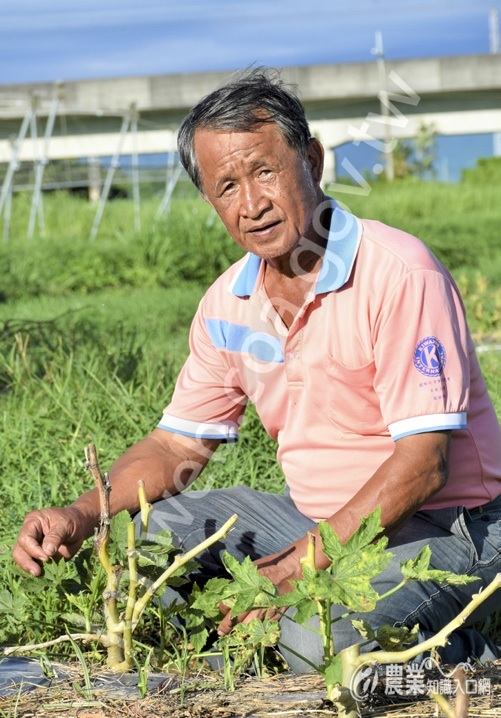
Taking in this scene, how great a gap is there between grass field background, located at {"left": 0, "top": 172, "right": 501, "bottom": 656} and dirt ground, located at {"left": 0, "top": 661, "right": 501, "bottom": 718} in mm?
304

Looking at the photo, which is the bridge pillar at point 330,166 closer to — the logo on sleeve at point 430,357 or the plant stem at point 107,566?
the logo on sleeve at point 430,357

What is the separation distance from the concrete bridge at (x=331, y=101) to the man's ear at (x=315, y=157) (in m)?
14.0

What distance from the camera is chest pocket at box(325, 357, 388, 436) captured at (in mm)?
2162

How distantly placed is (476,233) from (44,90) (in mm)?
9699

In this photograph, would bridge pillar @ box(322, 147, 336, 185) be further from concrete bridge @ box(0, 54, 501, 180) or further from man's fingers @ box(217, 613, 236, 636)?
man's fingers @ box(217, 613, 236, 636)

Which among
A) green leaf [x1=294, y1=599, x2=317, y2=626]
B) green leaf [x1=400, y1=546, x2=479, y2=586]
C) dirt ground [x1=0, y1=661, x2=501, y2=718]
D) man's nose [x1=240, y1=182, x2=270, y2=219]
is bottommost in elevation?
dirt ground [x1=0, y1=661, x2=501, y2=718]

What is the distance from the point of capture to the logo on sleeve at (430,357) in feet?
6.50

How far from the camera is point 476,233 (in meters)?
11.1

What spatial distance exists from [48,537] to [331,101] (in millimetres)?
18055

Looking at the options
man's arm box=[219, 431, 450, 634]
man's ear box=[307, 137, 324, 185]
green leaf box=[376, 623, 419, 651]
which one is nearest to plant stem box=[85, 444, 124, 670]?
man's arm box=[219, 431, 450, 634]

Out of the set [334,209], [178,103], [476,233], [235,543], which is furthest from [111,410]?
[178,103]

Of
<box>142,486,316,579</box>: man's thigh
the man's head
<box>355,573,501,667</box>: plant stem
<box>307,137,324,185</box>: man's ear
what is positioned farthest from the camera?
<box>142,486,316,579</box>: man's thigh

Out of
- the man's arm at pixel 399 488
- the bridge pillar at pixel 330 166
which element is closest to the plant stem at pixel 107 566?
the man's arm at pixel 399 488

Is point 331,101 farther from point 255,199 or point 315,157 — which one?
point 255,199
